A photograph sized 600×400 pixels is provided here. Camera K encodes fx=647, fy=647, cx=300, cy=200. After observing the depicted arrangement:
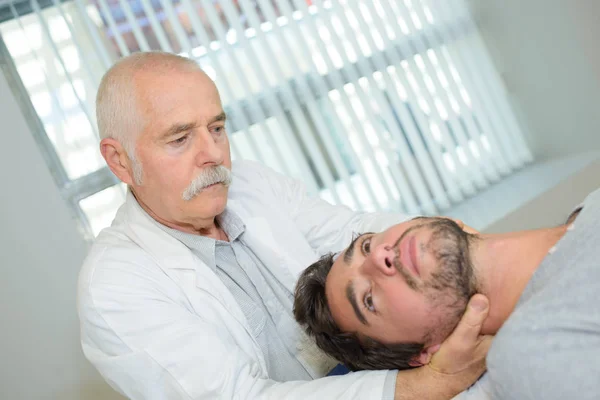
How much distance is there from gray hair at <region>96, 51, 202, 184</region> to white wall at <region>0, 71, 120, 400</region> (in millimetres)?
948

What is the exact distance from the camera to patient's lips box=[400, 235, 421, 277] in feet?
4.59

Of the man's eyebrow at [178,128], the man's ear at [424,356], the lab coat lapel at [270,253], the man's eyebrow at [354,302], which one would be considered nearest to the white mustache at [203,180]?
the man's eyebrow at [178,128]

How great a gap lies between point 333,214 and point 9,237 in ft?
4.26

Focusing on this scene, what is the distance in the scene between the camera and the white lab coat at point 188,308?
1.41 meters

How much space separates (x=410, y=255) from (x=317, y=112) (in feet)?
5.69

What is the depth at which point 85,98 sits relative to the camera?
2.67 meters

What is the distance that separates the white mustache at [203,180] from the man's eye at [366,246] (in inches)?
16.0

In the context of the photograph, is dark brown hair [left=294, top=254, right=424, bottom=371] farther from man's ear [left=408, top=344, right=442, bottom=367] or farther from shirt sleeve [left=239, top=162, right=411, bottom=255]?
shirt sleeve [left=239, top=162, right=411, bottom=255]

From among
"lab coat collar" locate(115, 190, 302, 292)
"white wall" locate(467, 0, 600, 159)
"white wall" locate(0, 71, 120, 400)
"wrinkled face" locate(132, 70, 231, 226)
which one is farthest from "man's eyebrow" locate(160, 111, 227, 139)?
"white wall" locate(467, 0, 600, 159)

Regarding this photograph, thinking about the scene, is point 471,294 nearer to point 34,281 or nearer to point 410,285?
point 410,285

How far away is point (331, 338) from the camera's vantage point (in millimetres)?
1562

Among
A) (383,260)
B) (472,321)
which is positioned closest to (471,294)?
(472,321)

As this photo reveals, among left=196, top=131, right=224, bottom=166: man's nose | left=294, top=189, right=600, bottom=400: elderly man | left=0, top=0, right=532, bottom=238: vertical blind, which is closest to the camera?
left=294, top=189, right=600, bottom=400: elderly man

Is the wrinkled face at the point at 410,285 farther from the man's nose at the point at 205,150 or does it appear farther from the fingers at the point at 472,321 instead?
the man's nose at the point at 205,150
